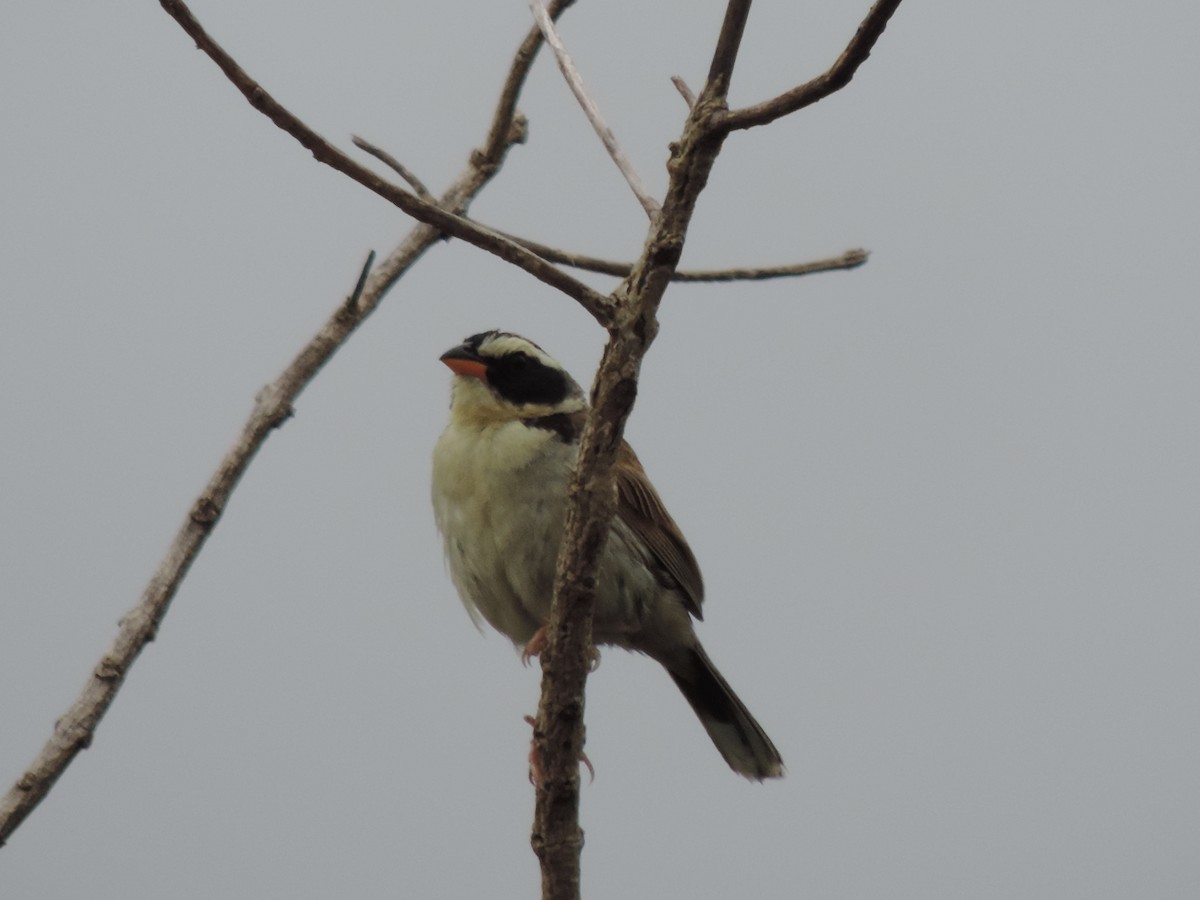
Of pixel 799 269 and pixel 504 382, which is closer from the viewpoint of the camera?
pixel 799 269

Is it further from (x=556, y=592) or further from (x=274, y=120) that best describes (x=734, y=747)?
(x=274, y=120)

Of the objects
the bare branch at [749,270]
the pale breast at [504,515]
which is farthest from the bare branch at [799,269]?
the pale breast at [504,515]

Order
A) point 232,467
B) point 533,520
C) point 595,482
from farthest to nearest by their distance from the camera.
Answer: point 533,520, point 232,467, point 595,482

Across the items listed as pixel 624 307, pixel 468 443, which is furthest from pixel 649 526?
pixel 624 307

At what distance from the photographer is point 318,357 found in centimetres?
487

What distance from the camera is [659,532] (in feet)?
19.5

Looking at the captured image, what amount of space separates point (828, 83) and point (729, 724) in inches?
152

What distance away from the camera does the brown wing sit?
19.2 feet

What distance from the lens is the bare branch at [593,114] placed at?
3645 millimetres

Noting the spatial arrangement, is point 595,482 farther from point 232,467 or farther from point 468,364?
point 468,364

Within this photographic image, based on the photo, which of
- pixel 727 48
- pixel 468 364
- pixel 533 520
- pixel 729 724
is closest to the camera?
pixel 727 48

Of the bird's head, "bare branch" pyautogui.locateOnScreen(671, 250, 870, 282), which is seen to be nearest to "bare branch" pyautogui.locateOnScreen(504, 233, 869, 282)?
"bare branch" pyautogui.locateOnScreen(671, 250, 870, 282)

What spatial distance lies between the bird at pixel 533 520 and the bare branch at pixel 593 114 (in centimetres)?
176

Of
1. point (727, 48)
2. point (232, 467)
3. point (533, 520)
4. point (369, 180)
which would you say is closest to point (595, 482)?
point (369, 180)
